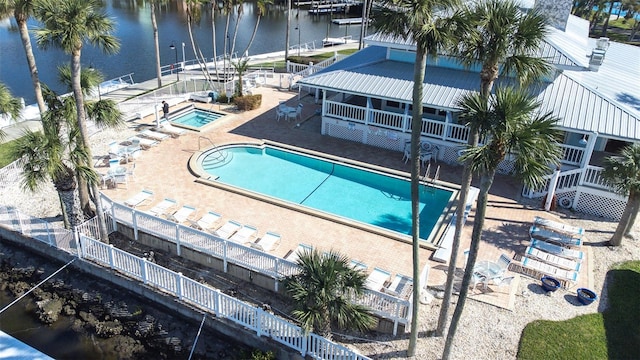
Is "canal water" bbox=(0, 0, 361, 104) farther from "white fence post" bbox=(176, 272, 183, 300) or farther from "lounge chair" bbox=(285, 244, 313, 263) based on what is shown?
"lounge chair" bbox=(285, 244, 313, 263)

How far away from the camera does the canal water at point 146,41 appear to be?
4053cm

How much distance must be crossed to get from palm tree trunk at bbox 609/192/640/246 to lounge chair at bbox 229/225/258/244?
40.3 ft

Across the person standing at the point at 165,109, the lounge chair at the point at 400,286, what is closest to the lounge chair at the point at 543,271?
the lounge chair at the point at 400,286

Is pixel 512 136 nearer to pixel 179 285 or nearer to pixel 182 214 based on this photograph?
pixel 179 285

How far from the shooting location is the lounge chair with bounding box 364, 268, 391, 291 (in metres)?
13.4

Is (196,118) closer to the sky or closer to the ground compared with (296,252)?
closer to the sky

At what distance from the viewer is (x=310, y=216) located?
17.5 m

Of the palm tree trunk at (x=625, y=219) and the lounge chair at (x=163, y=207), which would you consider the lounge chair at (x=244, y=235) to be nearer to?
the lounge chair at (x=163, y=207)

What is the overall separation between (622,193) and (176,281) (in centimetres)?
1426

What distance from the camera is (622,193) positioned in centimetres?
1575

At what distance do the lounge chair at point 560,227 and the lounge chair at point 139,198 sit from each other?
14.1m

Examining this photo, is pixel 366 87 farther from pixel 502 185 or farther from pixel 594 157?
pixel 594 157

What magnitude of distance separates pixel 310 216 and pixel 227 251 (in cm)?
395

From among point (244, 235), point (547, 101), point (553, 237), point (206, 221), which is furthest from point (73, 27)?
point (547, 101)
